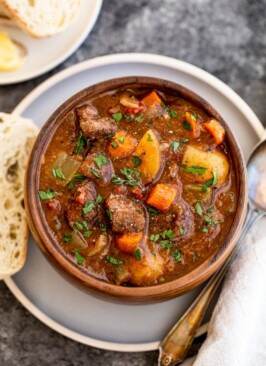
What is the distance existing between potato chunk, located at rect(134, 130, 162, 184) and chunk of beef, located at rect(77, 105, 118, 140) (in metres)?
0.19

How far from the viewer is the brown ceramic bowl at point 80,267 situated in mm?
3295

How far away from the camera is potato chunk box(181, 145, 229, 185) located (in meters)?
3.47

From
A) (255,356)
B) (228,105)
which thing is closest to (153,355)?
(255,356)

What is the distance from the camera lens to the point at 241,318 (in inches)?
143

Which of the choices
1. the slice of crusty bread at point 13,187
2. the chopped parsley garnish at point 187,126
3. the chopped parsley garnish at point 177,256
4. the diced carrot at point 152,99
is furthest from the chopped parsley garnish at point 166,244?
the slice of crusty bread at point 13,187

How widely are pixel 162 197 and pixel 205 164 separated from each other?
1.04ft

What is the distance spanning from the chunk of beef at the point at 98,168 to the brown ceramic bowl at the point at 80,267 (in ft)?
0.86

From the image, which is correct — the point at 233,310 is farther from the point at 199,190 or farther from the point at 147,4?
the point at 147,4

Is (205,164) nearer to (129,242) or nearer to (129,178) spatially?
(129,178)

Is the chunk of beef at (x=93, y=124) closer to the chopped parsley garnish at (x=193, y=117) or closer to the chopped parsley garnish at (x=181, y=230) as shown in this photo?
the chopped parsley garnish at (x=193, y=117)

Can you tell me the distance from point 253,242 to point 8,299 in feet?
5.22

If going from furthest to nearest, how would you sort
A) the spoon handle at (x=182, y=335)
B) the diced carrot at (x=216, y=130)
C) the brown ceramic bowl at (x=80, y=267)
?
the spoon handle at (x=182, y=335), the diced carrot at (x=216, y=130), the brown ceramic bowl at (x=80, y=267)

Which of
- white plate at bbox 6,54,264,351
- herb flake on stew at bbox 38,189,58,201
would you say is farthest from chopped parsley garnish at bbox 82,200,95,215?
white plate at bbox 6,54,264,351

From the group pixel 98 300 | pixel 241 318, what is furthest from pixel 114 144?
pixel 241 318
